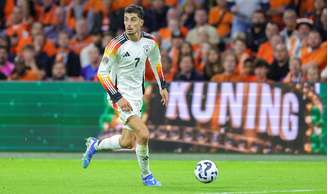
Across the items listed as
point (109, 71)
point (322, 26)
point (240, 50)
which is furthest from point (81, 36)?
point (109, 71)

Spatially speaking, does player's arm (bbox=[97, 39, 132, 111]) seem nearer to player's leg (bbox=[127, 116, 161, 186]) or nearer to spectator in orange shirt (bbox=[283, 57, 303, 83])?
player's leg (bbox=[127, 116, 161, 186])

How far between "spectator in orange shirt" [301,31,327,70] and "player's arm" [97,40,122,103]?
7.65m

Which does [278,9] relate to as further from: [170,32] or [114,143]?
[114,143]

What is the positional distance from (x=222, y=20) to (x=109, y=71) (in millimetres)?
9526

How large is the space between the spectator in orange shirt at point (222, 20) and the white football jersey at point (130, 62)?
894cm

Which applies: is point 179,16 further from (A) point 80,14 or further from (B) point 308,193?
(B) point 308,193

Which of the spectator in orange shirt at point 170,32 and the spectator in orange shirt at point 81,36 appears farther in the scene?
the spectator in orange shirt at point 81,36

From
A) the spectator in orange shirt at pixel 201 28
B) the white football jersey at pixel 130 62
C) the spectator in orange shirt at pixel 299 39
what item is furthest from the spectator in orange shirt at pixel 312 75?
the white football jersey at pixel 130 62

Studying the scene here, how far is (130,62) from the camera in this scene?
1304 centimetres

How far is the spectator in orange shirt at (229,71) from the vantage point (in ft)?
65.4

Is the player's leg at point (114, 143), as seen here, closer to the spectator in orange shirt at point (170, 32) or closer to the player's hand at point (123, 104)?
the player's hand at point (123, 104)

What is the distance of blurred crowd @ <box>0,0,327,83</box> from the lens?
20.1m

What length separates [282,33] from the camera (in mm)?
21188

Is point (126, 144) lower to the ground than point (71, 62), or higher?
lower
